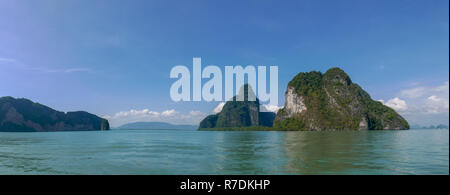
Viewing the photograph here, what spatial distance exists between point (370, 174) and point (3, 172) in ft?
92.5

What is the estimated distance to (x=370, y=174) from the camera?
1798 cm
